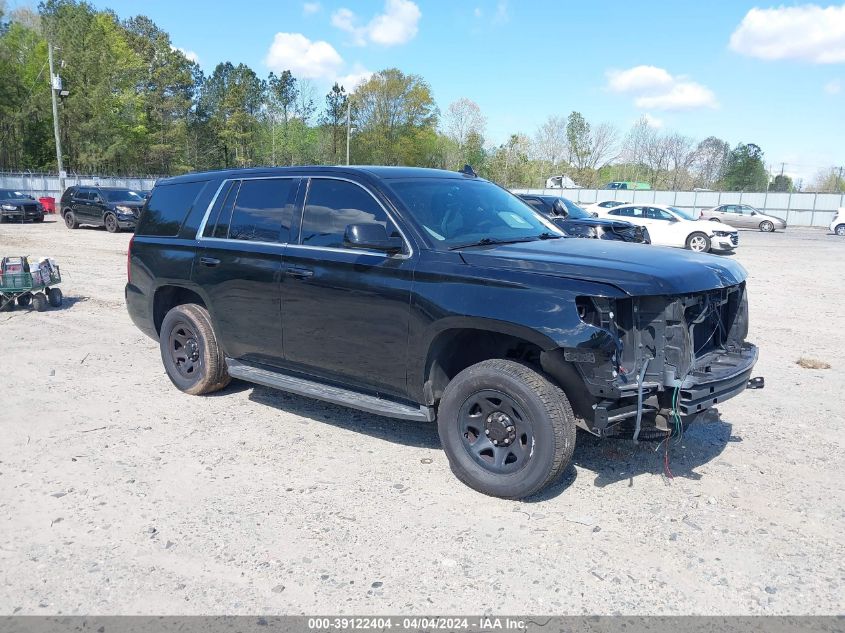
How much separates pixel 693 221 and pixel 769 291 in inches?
394

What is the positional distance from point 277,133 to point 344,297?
258 feet

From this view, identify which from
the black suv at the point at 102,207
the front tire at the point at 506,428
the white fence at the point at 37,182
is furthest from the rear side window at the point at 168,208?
the white fence at the point at 37,182

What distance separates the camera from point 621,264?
3820mm

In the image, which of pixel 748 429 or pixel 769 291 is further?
pixel 769 291

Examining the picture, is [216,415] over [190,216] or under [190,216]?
under

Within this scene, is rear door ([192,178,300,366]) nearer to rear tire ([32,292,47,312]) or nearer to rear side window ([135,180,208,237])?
rear side window ([135,180,208,237])

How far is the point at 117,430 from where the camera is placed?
16.8 feet

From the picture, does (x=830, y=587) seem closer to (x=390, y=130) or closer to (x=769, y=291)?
(x=769, y=291)

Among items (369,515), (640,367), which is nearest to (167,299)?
(369,515)

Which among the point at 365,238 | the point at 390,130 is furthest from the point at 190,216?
the point at 390,130

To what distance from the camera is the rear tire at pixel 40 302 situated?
376 inches

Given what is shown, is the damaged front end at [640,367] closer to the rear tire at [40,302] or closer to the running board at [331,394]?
the running board at [331,394]

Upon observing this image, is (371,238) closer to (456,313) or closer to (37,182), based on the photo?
(456,313)

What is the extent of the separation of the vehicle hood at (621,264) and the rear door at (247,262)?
5.45 ft
